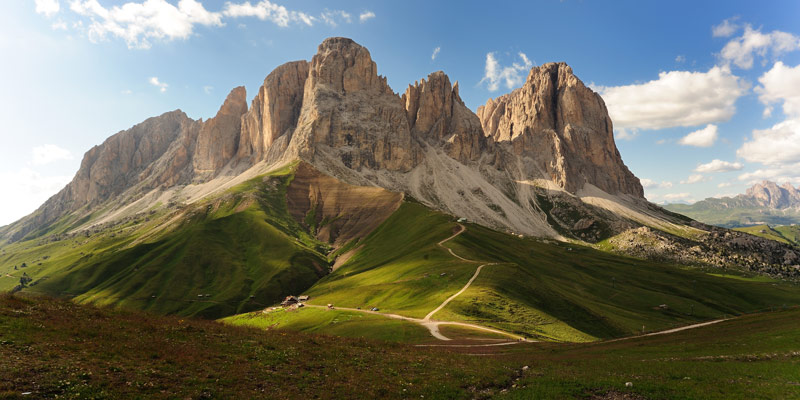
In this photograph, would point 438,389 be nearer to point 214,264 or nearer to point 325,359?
Result: point 325,359

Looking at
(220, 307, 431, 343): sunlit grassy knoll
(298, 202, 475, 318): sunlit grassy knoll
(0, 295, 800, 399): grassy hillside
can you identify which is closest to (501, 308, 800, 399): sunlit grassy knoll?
(0, 295, 800, 399): grassy hillside

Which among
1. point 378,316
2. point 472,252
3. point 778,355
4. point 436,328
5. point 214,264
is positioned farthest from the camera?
point 214,264

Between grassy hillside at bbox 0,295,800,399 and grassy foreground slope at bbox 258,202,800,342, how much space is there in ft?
115

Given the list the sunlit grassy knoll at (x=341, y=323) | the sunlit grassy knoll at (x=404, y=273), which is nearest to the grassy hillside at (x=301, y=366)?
the sunlit grassy knoll at (x=341, y=323)

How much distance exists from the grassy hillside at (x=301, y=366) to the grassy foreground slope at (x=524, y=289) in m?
35.1

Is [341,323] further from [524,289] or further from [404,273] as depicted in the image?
[524,289]

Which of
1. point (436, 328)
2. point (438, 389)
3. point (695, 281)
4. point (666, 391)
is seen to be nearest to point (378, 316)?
point (436, 328)

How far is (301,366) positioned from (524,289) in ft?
244

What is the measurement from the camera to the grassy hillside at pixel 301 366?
77.8 ft

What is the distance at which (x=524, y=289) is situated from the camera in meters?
93.4

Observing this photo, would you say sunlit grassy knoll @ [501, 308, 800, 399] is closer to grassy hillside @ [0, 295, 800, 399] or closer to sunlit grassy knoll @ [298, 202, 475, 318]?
grassy hillside @ [0, 295, 800, 399]

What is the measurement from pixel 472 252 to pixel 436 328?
72.9 meters

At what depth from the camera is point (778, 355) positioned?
→ 1347 inches

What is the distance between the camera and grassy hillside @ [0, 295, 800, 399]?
2372 cm
